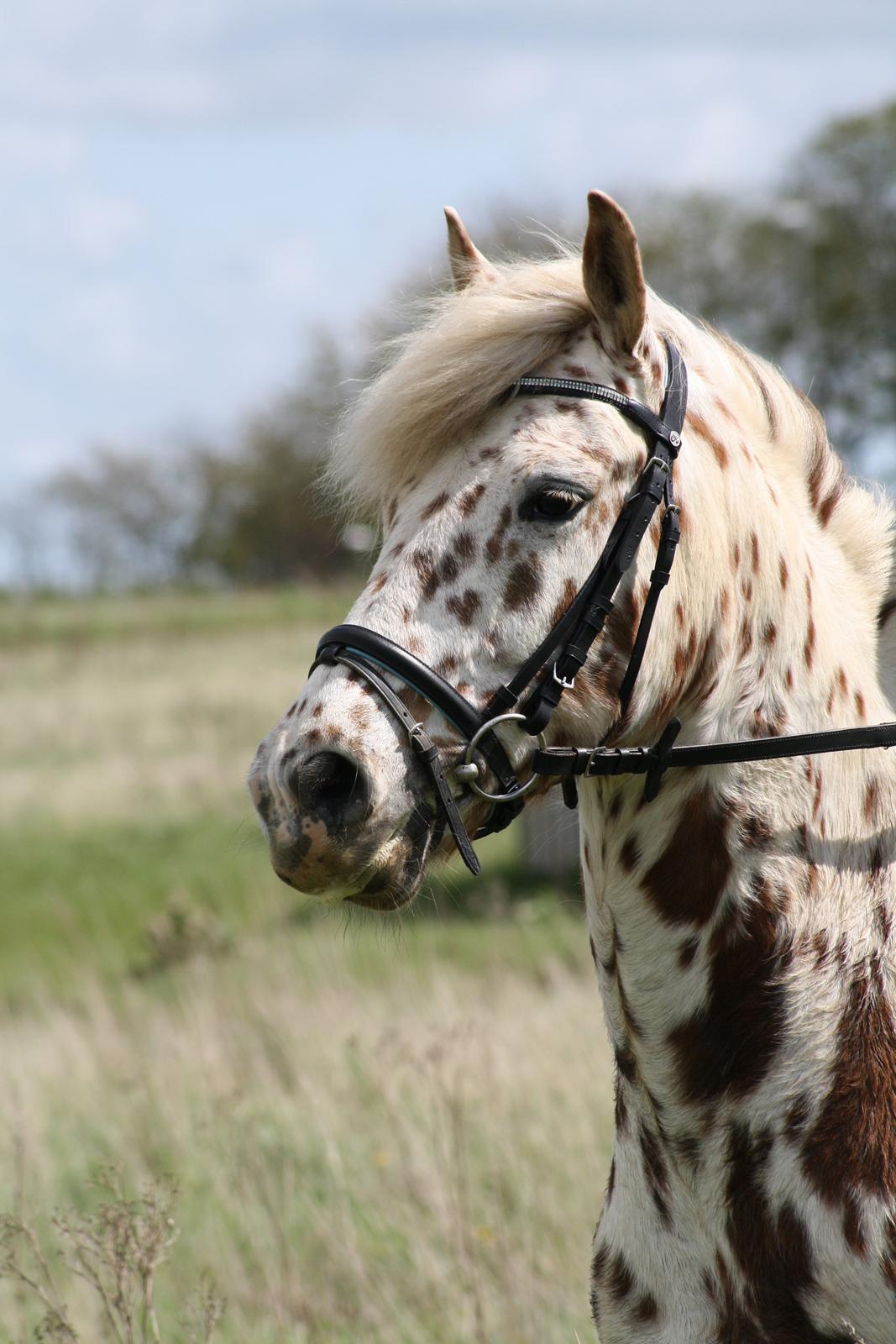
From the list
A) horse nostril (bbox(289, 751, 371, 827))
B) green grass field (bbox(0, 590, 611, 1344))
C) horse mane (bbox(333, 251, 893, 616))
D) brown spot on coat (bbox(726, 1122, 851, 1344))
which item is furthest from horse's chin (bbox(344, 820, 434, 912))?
brown spot on coat (bbox(726, 1122, 851, 1344))

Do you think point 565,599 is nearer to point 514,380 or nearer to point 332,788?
point 514,380

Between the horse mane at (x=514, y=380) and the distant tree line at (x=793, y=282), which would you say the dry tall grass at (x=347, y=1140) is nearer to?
the horse mane at (x=514, y=380)

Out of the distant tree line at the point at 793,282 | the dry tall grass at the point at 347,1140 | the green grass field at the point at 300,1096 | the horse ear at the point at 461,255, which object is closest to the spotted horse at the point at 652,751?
the horse ear at the point at 461,255

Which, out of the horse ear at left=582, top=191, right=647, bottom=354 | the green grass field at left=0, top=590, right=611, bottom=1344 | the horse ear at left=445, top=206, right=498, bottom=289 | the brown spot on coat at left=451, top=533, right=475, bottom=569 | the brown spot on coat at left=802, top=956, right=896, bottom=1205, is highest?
the horse ear at left=445, top=206, right=498, bottom=289

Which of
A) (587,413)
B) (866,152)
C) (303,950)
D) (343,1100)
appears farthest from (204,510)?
(587,413)

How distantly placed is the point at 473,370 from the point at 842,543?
0.92 m

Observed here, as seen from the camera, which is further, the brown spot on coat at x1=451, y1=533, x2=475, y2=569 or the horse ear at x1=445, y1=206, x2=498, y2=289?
the horse ear at x1=445, y1=206, x2=498, y2=289

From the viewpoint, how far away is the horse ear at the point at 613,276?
94.7 inches

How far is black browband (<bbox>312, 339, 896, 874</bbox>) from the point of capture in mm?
2303

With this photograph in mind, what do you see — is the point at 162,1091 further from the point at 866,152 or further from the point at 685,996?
the point at 866,152

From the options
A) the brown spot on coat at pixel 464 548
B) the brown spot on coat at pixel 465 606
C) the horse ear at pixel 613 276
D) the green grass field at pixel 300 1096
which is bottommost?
the green grass field at pixel 300 1096

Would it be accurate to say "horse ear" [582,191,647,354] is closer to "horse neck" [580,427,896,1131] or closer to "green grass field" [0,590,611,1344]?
"horse neck" [580,427,896,1131]

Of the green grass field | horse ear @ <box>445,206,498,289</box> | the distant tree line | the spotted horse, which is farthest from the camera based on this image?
the distant tree line

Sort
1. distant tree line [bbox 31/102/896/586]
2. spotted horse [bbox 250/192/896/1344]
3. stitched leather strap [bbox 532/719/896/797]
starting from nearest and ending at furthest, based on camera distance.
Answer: spotted horse [bbox 250/192/896/1344]
stitched leather strap [bbox 532/719/896/797]
distant tree line [bbox 31/102/896/586]
